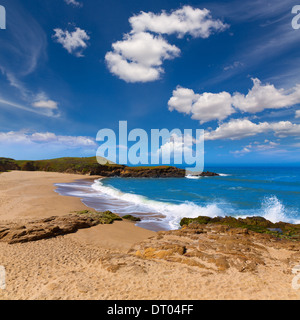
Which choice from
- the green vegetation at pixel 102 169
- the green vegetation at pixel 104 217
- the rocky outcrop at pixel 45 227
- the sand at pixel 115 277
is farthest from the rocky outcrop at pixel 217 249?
the green vegetation at pixel 102 169

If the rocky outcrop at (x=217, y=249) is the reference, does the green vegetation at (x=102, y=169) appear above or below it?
above

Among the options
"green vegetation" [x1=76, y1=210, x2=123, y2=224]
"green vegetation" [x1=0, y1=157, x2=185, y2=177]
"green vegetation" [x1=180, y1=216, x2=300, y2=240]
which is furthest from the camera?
"green vegetation" [x1=0, y1=157, x2=185, y2=177]

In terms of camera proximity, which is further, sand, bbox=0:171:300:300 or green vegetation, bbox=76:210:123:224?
green vegetation, bbox=76:210:123:224

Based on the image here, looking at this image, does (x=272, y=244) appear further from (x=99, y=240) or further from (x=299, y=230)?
(x=99, y=240)

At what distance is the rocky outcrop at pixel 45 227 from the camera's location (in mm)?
11980

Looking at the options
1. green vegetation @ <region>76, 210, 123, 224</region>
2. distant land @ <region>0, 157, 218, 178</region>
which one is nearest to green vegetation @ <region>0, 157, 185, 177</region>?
distant land @ <region>0, 157, 218, 178</region>

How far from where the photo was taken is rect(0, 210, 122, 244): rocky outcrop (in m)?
12.0

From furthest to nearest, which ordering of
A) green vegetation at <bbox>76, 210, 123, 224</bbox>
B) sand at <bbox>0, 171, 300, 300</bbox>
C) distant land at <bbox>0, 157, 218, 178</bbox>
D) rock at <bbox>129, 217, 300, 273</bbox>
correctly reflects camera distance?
1. distant land at <bbox>0, 157, 218, 178</bbox>
2. green vegetation at <bbox>76, 210, 123, 224</bbox>
3. rock at <bbox>129, 217, 300, 273</bbox>
4. sand at <bbox>0, 171, 300, 300</bbox>

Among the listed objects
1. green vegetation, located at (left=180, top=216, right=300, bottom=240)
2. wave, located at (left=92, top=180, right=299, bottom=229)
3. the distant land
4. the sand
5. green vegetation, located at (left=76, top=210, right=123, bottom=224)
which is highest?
the distant land

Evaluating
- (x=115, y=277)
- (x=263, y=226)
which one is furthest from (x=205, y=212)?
(x=115, y=277)

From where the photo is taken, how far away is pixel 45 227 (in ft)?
44.6

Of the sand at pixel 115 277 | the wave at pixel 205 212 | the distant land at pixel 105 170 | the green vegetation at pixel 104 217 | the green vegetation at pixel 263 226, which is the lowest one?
the wave at pixel 205 212

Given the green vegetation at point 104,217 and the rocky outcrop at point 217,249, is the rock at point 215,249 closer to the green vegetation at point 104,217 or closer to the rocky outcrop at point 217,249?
the rocky outcrop at point 217,249

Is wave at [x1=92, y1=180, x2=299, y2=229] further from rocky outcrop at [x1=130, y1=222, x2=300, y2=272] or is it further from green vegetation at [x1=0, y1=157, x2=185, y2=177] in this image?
green vegetation at [x1=0, y1=157, x2=185, y2=177]
